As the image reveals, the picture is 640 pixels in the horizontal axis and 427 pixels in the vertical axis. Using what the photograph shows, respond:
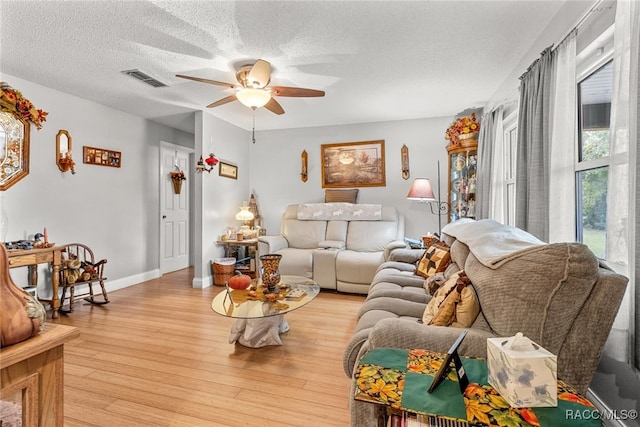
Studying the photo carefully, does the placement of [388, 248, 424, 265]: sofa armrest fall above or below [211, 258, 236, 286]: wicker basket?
above

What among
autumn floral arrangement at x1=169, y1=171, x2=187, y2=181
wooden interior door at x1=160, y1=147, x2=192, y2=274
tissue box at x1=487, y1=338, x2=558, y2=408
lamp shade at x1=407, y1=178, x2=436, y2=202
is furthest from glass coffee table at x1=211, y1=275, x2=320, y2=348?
autumn floral arrangement at x1=169, y1=171, x2=187, y2=181

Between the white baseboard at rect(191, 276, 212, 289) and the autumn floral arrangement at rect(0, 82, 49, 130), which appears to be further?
the white baseboard at rect(191, 276, 212, 289)

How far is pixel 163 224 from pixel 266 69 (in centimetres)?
345

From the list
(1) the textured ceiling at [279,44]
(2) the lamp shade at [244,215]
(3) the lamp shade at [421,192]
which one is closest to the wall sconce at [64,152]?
(1) the textured ceiling at [279,44]

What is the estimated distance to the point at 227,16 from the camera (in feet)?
6.77

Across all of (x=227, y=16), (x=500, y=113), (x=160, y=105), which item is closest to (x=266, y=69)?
(x=227, y=16)

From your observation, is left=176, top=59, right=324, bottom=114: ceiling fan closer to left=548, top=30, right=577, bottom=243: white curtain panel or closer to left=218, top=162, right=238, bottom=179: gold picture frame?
left=548, top=30, right=577, bottom=243: white curtain panel

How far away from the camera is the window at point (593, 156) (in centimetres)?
171

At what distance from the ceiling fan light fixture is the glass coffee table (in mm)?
1631

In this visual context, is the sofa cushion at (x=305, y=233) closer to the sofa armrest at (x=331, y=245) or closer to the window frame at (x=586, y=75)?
the sofa armrest at (x=331, y=245)

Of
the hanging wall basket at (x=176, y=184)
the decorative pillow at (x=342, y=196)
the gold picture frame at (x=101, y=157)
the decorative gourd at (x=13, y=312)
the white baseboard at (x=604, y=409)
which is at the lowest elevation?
the white baseboard at (x=604, y=409)

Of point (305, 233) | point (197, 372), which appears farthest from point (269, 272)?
point (305, 233)

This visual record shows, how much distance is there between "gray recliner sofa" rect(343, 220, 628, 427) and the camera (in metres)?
1.07

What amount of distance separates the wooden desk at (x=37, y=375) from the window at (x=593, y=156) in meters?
2.41
